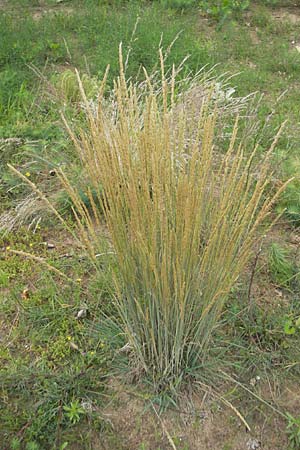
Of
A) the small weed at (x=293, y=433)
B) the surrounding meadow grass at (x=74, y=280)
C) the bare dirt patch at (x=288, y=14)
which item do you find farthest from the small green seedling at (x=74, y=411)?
the bare dirt patch at (x=288, y=14)

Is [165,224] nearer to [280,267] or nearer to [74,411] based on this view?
[74,411]

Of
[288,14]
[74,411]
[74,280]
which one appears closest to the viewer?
[74,411]

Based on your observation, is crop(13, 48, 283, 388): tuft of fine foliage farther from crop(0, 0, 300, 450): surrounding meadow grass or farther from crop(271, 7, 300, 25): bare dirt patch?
crop(271, 7, 300, 25): bare dirt patch

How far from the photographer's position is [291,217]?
3607 mm

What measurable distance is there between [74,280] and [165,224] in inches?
48.7

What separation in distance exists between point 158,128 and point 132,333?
35.1 inches

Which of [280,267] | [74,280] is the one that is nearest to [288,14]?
[280,267]

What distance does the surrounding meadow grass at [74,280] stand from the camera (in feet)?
8.34

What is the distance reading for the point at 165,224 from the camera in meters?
2.06

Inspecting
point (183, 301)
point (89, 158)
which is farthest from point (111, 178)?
point (183, 301)

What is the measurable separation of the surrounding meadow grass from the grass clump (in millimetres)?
168

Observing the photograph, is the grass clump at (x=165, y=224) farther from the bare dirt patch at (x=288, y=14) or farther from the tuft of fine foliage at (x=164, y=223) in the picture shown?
the bare dirt patch at (x=288, y=14)

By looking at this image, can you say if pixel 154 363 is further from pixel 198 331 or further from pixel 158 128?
pixel 158 128

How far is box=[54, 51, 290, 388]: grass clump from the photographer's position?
2020 millimetres
